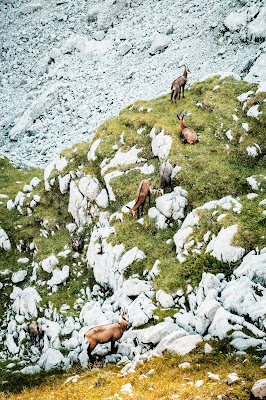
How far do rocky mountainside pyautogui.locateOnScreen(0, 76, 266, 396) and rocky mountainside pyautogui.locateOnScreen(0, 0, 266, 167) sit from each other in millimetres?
8750

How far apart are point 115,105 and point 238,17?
1733cm

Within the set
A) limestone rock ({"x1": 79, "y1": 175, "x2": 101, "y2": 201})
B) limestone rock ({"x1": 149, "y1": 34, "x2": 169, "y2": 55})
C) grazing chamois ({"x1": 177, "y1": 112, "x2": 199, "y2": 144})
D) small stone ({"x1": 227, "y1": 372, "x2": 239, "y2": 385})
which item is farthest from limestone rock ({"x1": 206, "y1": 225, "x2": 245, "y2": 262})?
limestone rock ({"x1": 149, "y1": 34, "x2": 169, "y2": 55})

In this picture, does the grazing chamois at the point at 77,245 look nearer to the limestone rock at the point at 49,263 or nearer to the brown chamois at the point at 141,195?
the limestone rock at the point at 49,263

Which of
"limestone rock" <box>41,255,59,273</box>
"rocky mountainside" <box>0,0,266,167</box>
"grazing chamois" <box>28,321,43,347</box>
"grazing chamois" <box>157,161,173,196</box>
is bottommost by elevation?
"grazing chamois" <box>28,321,43,347</box>

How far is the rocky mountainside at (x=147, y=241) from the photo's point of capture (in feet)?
38.3

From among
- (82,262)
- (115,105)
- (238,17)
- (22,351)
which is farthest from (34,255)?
(238,17)

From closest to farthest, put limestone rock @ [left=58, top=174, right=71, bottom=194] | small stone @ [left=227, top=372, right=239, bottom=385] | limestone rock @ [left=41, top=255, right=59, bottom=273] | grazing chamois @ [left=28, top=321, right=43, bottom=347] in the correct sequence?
small stone @ [left=227, top=372, right=239, bottom=385] < grazing chamois @ [left=28, top=321, right=43, bottom=347] < limestone rock @ [left=41, top=255, right=59, bottom=273] < limestone rock @ [left=58, top=174, right=71, bottom=194]

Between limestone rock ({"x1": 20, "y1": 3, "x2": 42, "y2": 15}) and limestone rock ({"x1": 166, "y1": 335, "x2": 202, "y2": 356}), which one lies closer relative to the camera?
limestone rock ({"x1": 166, "y1": 335, "x2": 202, "y2": 356})

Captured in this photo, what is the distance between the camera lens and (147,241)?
55.1 ft

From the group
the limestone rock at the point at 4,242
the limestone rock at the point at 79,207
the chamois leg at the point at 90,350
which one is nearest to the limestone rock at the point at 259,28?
the limestone rock at the point at 79,207

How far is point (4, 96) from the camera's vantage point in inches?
1877

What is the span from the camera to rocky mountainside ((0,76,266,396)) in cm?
1166

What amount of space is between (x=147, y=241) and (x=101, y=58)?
38.2 m

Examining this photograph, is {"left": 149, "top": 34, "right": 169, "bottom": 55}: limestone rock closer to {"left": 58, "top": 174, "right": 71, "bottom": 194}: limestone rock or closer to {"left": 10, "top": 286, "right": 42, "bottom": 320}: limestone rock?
{"left": 58, "top": 174, "right": 71, "bottom": 194}: limestone rock
